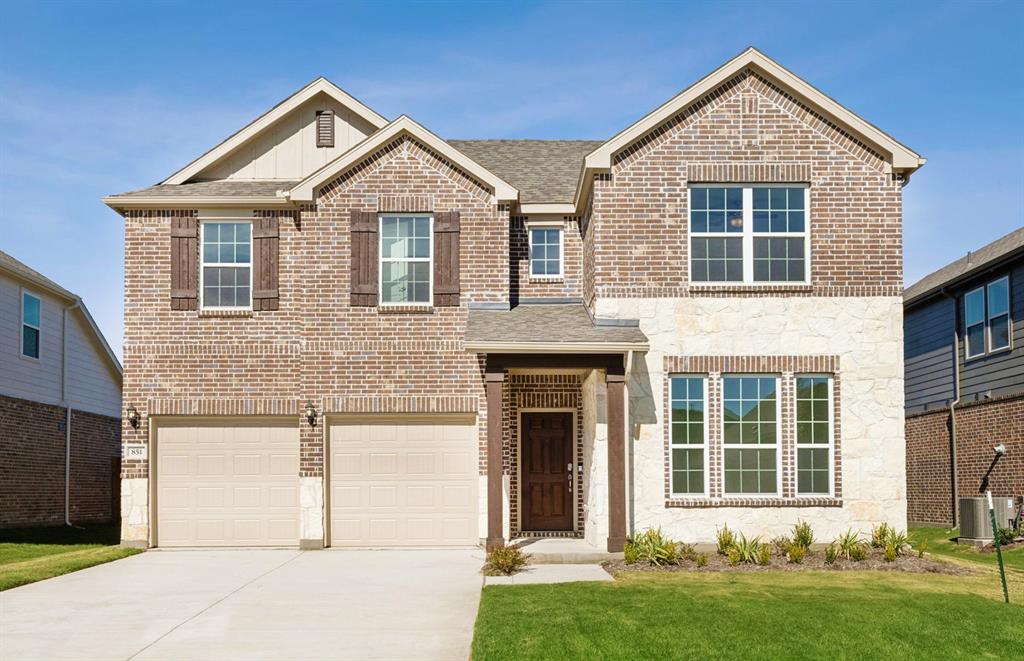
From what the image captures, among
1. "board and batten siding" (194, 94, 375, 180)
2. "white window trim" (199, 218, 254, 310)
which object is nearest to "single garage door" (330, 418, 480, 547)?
"white window trim" (199, 218, 254, 310)

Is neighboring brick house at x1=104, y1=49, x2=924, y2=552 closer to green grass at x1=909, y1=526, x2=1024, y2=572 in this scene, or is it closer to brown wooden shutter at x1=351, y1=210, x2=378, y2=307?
brown wooden shutter at x1=351, y1=210, x2=378, y2=307

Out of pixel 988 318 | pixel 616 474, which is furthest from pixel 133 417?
pixel 988 318

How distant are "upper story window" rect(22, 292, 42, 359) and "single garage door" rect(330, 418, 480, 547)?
9.30m

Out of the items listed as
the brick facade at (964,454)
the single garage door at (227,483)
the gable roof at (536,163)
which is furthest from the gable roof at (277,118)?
the brick facade at (964,454)

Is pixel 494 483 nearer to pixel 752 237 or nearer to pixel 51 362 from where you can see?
pixel 752 237

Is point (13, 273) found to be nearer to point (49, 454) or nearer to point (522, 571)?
point (49, 454)

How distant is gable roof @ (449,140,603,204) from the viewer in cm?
1945

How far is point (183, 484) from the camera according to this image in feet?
60.1

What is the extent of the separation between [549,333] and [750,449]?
144 inches

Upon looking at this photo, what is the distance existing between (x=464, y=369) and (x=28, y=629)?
29.2ft

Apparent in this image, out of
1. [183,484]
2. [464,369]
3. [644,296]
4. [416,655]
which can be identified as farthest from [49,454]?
[416,655]

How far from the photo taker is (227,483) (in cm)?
1830

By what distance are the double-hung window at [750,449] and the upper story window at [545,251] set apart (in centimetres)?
455

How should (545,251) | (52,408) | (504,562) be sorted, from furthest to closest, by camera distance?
(52,408)
(545,251)
(504,562)
